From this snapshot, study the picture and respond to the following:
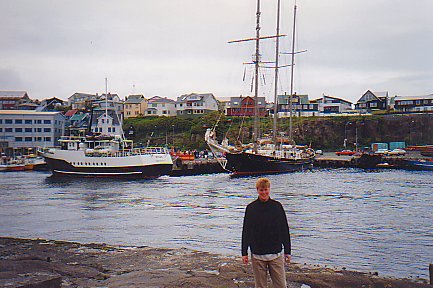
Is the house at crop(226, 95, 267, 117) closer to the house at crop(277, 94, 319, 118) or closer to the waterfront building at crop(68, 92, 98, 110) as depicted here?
the house at crop(277, 94, 319, 118)

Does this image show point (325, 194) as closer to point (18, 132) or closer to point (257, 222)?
point (257, 222)

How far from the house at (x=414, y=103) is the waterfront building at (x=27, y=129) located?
242ft

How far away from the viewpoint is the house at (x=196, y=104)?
111312 millimetres

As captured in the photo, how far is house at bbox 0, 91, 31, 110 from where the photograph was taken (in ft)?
328

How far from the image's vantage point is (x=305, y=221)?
70.3 ft

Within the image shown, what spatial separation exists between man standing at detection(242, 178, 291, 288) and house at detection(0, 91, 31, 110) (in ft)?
329

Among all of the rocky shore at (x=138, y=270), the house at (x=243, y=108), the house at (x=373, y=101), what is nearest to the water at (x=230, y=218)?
the rocky shore at (x=138, y=270)

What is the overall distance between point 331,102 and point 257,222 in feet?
408

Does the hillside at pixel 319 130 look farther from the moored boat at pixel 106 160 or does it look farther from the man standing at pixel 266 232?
the man standing at pixel 266 232

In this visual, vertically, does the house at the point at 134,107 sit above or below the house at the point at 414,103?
below

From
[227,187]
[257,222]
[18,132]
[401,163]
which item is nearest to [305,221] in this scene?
[257,222]

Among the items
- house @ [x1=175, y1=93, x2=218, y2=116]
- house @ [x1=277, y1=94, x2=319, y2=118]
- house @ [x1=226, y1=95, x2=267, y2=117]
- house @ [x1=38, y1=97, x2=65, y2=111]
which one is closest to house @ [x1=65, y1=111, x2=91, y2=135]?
house @ [x1=38, y1=97, x2=65, y2=111]

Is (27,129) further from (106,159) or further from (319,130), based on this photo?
(319,130)

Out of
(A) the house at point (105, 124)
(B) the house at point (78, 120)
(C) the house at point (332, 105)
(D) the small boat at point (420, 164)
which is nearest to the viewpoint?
(D) the small boat at point (420, 164)
